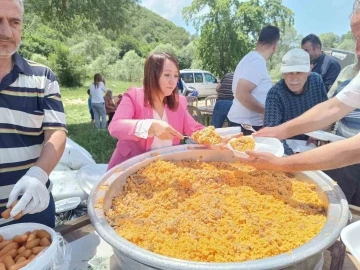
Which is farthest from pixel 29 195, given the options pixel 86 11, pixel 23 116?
pixel 86 11

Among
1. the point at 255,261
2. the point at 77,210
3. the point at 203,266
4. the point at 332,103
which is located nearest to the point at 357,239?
the point at 255,261

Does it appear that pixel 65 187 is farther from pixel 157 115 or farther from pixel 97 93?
pixel 97 93

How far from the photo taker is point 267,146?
187cm

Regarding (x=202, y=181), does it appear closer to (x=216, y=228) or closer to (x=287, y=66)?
(x=216, y=228)

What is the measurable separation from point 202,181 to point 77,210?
3.21ft

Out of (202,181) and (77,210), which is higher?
(202,181)

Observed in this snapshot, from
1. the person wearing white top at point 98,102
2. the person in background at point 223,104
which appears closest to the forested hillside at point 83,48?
the person wearing white top at point 98,102

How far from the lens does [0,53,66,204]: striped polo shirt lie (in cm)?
135

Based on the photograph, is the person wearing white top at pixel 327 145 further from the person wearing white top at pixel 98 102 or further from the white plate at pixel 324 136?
the person wearing white top at pixel 98 102

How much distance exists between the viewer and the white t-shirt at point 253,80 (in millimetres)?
2947

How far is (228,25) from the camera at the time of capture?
59.2 ft

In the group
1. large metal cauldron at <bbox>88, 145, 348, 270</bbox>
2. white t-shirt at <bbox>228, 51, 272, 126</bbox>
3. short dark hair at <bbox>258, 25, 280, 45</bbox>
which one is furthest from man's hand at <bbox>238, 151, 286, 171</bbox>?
short dark hair at <bbox>258, 25, 280, 45</bbox>

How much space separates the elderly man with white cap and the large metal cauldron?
0.91 metres

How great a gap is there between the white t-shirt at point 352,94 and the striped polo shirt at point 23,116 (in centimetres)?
152
